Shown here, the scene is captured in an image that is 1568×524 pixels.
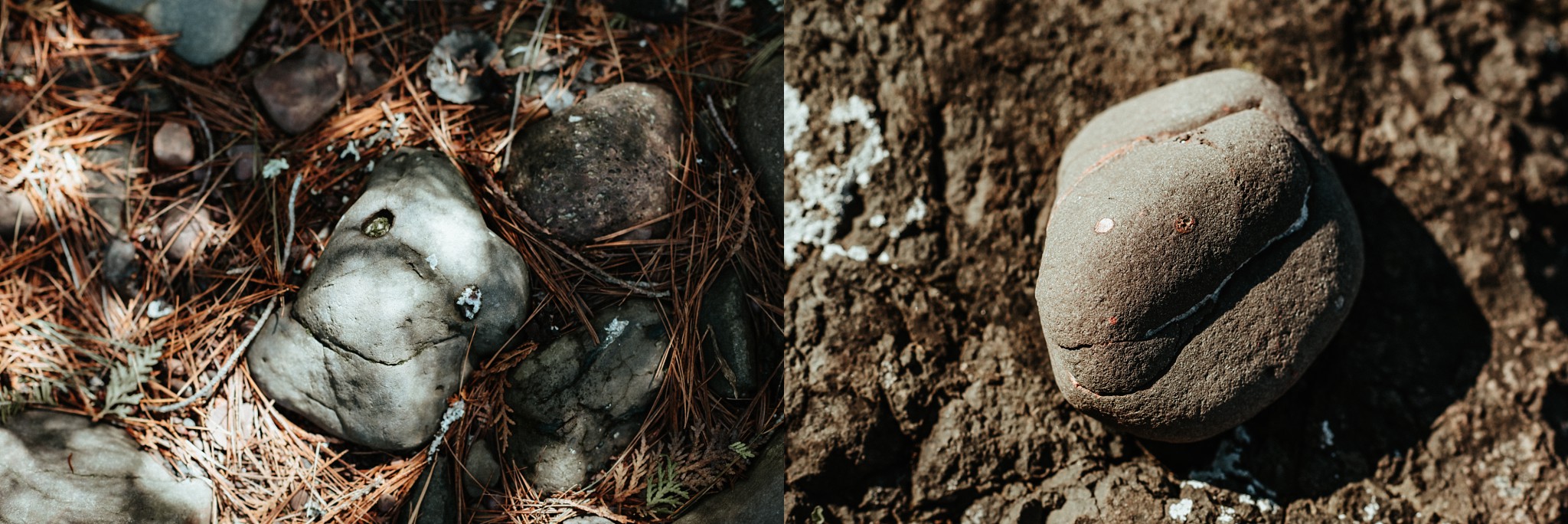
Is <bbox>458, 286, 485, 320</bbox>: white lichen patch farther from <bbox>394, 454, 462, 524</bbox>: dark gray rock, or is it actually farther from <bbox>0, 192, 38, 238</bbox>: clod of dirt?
<bbox>0, 192, 38, 238</bbox>: clod of dirt

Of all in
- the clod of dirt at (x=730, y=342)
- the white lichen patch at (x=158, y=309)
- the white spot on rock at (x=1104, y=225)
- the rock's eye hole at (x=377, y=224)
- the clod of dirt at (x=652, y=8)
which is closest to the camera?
the white spot on rock at (x=1104, y=225)

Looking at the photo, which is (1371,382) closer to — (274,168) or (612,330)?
(612,330)

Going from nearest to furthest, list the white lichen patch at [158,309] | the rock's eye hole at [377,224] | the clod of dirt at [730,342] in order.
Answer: the rock's eye hole at [377,224]
the clod of dirt at [730,342]
the white lichen patch at [158,309]

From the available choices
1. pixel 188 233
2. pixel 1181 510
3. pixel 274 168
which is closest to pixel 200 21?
A: pixel 274 168

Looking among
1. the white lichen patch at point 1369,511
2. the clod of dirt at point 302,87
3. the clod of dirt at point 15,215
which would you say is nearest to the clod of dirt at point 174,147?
the clod of dirt at point 302,87

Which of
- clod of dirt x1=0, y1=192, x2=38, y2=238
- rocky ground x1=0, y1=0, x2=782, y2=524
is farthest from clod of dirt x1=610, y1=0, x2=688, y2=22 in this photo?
clod of dirt x1=0, y1=192, x2=38, y2=238

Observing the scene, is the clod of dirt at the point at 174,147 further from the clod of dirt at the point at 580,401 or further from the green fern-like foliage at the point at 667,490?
the green fern-like foliage at the point at 667,490
